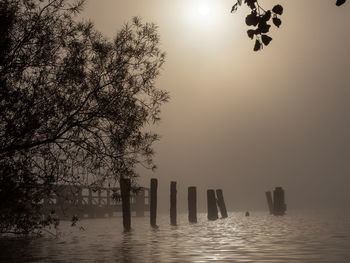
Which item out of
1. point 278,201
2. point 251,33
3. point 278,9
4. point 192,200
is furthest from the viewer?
point 278,201

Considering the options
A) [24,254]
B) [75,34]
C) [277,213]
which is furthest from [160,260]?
[277,213]

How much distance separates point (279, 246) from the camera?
12812mm

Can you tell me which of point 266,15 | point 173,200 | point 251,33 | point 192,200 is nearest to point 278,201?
point 192,200

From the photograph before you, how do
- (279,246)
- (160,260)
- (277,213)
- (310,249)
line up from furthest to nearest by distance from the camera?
(277,213), (279,246), (310,249), (160,260)

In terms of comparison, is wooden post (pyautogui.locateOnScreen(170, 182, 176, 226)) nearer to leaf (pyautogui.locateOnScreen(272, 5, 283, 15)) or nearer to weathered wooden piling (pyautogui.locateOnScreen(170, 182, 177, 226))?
weathered wooden piling (pyautogui.locateOnScreen(170, 182, 177, 226))

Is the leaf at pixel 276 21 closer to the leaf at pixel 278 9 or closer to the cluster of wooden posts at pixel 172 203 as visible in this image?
the leaf at pixel 278 9

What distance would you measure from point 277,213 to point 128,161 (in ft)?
97.3

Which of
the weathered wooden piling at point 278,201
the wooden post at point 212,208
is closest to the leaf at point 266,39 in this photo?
the wooden post at point 212,208

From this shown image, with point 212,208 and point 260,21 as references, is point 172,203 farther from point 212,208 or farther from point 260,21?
point 260,21

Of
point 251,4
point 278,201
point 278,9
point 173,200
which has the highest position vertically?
point 251,4

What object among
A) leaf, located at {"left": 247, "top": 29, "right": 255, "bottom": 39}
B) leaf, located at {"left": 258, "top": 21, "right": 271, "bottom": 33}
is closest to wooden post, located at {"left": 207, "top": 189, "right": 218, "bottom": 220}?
leaf, located at {"left": 247, "top": 29, "right": 255, "bottom": 39}

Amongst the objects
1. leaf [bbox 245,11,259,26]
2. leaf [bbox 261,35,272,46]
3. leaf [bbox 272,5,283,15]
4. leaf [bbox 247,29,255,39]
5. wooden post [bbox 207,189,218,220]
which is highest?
leaf [bbox 272,5,283,15]

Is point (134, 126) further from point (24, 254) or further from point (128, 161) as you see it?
point (24, 254)

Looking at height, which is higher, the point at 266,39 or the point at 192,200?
the point at 266,39
